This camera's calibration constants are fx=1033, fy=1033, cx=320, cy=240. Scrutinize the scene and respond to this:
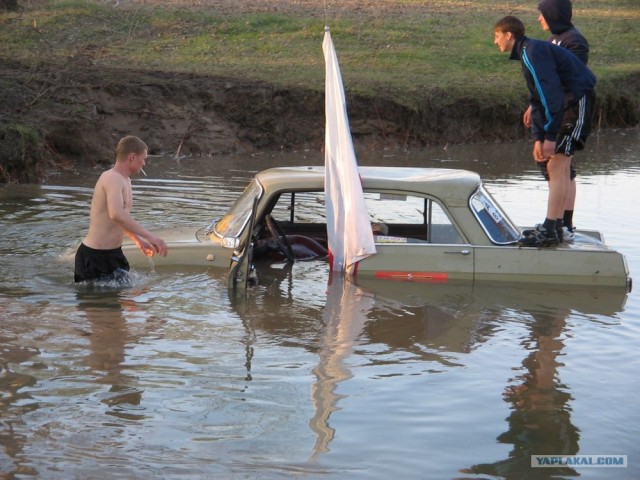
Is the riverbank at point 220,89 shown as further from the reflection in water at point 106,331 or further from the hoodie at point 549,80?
the hoodie at point 549,80

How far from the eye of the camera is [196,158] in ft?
63.2

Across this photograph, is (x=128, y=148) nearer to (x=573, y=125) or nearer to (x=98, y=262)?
(x=98, y=262)

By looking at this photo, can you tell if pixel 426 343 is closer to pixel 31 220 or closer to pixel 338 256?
pixel 338 256

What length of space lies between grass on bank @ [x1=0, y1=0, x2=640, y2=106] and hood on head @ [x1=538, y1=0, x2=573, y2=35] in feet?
39.1

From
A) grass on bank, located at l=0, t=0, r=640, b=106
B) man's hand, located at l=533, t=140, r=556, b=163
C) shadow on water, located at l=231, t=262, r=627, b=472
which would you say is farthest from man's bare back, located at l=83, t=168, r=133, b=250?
grass on bank, located at l=0, t=0, r=640, b=106

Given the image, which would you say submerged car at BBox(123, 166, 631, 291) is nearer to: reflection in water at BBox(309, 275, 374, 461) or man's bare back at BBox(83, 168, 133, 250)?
reflection in water at BBox(309, 275, 374, 461)

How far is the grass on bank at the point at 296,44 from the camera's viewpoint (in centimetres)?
2297

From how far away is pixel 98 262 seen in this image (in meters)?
8.92

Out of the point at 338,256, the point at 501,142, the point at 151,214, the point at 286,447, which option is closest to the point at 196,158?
the point at 151,214

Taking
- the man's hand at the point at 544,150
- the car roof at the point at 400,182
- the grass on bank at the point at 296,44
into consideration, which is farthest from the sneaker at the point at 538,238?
the grass on bank at the point at 296,44

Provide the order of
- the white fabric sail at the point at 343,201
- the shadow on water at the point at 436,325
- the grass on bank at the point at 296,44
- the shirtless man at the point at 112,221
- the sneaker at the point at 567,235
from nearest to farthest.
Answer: the shadow on water at the point at 436,325 → the shirtless man at the point at 112,221 → the white fabric sail at the point at 343,201 → the sneaker at the point at 567,235 → the grass on bank at the point at 296,44

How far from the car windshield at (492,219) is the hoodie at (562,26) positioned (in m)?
2.01

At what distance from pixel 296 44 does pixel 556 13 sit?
16340mm

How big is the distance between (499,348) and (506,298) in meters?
1.09
